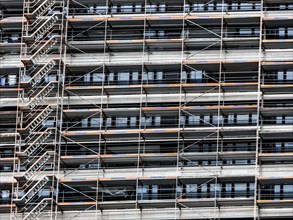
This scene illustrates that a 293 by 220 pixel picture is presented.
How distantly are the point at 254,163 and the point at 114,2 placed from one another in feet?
37.8

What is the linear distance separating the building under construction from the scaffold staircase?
0.27 feet

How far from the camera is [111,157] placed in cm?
8231

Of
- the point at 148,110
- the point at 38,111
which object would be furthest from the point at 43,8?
the point at 148,110

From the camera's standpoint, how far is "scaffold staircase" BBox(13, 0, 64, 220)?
81.9 meters

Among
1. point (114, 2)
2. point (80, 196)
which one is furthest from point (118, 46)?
point (80, 196)

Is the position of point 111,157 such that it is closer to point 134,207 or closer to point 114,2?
point 134,207

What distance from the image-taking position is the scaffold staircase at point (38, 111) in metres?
81.9

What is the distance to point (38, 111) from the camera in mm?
83938

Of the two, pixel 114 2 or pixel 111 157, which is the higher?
pixel 114 2

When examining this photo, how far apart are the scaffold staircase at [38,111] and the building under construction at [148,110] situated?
3.2 inches

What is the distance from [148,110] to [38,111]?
5.89m

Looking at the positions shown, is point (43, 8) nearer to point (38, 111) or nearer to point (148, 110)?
point (38, 111)

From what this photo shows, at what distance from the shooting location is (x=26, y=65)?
84312mm

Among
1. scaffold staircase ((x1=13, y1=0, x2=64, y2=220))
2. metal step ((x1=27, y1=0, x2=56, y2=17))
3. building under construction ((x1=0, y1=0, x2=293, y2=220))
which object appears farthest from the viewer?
metal step ((x1=27, y1=0, x2=56, y2=17))
